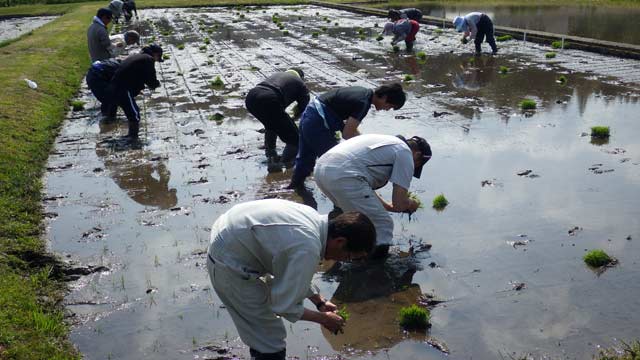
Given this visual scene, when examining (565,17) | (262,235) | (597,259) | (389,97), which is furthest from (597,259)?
(565,17)

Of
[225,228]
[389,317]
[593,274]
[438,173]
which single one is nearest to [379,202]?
[389,317]

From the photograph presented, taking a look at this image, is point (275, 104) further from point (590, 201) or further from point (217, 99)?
point (217, 99)

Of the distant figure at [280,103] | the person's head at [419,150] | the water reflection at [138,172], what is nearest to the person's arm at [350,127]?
the person's head at [419,150]

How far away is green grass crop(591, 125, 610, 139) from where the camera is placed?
994 centimetres

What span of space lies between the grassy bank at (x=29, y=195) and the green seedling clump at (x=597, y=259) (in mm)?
4465

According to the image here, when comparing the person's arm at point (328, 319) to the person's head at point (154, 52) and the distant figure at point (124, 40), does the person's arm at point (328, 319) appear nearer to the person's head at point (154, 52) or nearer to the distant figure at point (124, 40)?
the person's head at point (154, 52)

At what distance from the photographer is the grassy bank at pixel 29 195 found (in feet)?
16.3

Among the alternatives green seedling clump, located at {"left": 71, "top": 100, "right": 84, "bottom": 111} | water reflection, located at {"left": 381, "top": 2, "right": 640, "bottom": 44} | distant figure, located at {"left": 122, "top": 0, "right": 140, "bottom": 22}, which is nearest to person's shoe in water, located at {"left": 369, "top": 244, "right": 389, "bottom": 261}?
green seedling clump, located at {"left": 71, "top": 100, "right": 84, "bottom": 111}

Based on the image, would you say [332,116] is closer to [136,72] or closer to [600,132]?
[600,132]

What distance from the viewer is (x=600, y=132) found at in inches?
392

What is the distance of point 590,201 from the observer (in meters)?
7.52

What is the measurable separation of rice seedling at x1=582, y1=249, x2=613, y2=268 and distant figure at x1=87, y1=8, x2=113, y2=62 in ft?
35.6

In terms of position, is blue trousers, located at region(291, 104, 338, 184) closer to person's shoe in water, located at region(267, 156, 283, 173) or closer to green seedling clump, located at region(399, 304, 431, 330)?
person's shoe in water, located at region(267, 156, 283, 173)

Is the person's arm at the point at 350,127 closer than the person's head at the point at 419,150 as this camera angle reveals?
No
